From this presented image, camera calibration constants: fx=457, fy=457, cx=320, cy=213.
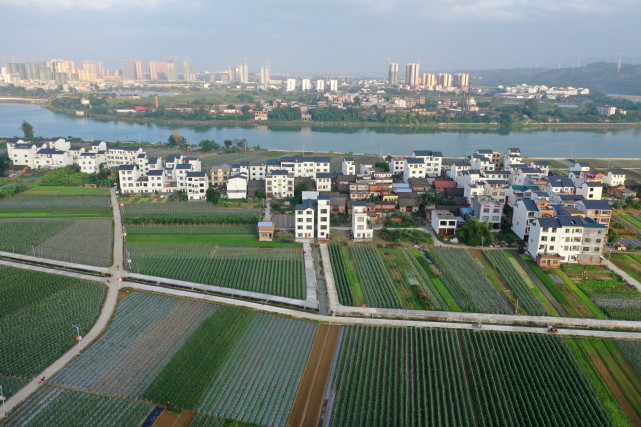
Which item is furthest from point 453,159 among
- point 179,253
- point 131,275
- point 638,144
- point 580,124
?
point 580,124

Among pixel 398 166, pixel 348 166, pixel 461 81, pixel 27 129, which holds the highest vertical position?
pixel 461 81

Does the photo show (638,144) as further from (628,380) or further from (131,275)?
(131,275)

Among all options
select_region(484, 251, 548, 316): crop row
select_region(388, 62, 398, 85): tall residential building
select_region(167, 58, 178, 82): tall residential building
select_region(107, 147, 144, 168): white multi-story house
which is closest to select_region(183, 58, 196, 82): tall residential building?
select_region(167, 58, 178, 82): tall residential building

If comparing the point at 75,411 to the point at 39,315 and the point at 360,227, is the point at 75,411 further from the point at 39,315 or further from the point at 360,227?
the point at 360,227

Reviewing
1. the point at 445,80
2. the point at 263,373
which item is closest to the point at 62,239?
the point at 263,373

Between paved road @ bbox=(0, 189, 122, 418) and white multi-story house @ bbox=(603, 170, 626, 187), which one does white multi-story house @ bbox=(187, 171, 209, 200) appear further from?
white multi-story house @ bbox=(603, 170, 626, 187)

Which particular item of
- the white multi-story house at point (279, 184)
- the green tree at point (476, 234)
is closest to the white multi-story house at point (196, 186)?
the white multi-story house at point (279, 184)
